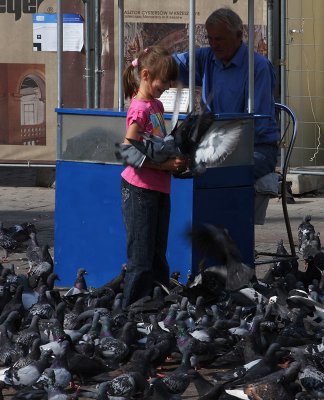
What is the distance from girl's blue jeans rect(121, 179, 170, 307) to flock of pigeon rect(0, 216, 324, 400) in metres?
0.11

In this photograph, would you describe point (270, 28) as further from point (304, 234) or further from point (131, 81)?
point (131, 81)

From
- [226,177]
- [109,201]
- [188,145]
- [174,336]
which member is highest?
[188,145]

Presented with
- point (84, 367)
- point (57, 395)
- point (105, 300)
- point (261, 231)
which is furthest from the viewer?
point (261, 231)

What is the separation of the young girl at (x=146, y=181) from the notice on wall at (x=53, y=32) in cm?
585

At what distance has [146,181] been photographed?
292 inches

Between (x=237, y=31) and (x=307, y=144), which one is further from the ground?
(x=237, y=31)

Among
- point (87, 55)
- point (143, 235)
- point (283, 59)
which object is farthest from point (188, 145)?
point (283, 59)

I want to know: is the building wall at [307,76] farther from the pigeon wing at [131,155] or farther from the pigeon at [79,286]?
the pigeon wing at [131,155]

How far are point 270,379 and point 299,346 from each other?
98cm

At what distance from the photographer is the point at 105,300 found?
7.87 m

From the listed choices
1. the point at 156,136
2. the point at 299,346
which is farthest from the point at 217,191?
the point at 299,346

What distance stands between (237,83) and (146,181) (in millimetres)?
1353

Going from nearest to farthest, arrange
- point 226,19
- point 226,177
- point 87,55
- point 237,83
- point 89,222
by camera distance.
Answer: point 226,19, point 226,177, point 237,83, point 89,222, point 87,55

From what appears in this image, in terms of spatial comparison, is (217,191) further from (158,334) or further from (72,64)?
(72,64)
